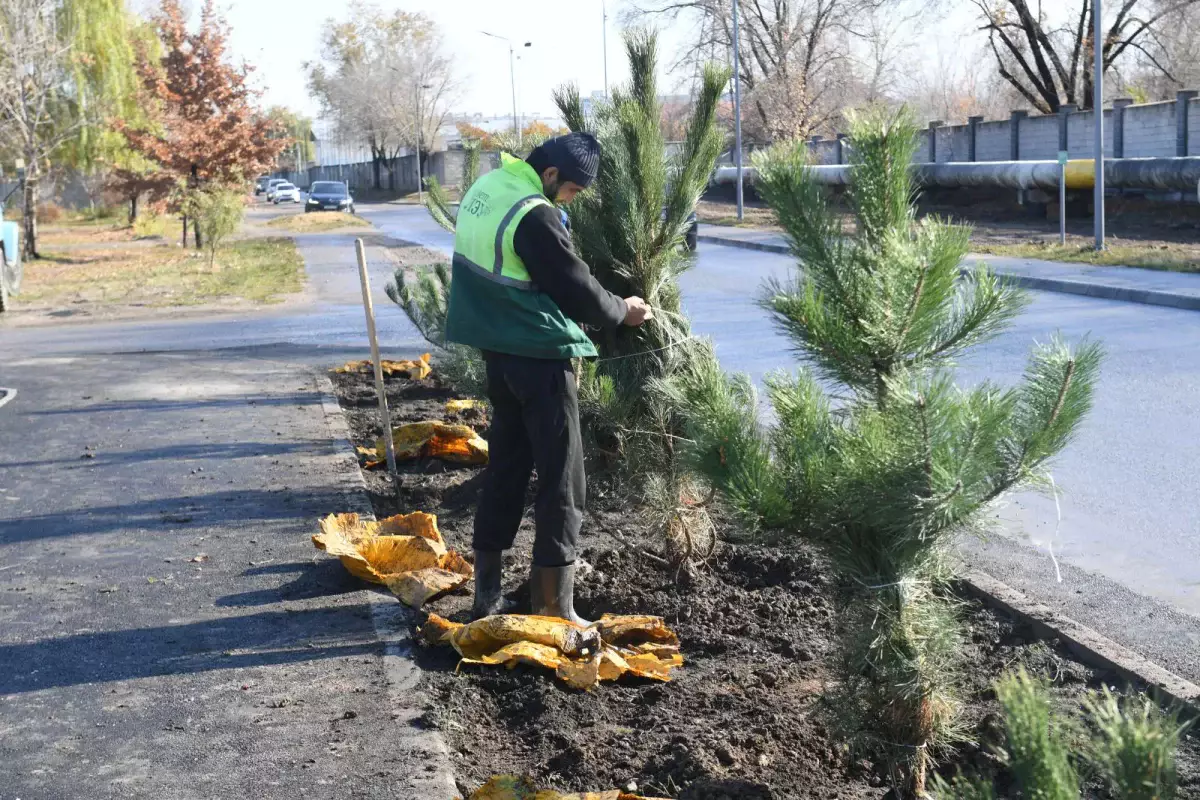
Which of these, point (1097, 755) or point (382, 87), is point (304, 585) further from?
point (382, 87)

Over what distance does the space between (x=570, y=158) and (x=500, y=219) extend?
13.5 inches

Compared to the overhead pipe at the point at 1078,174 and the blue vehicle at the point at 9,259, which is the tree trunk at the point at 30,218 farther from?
the overhead pipe at the point at 1078,174

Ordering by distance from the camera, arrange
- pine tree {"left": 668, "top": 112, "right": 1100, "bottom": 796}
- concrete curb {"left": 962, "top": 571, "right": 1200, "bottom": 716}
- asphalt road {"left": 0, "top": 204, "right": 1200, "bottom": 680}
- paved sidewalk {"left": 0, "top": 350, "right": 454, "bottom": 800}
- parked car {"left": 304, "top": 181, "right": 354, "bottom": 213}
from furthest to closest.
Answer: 1. parked car {"left": 304, "top": 181, "right": 354, "bottom": 213}
2. asphalt road {"left": 0, "top": 204, "right": 1200, "bottom": 680}
3. concrete curb {"left": 962, "top": 571, "right": 1200, "bottom": 716}
4. paved sidewalk {"left": 0, "top": 350, "right": 454, "bottom": 800}
5. pine tree {"left": 668, "top": 112, "right": 1100, "bottom": 796}

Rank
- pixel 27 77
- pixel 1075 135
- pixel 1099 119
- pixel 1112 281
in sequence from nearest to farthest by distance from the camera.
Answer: pixel 1112 281 → pixel 1099 119 → pixel 27 77 → pixel 1075 135

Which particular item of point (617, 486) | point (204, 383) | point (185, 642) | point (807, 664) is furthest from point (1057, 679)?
point (204, 383)

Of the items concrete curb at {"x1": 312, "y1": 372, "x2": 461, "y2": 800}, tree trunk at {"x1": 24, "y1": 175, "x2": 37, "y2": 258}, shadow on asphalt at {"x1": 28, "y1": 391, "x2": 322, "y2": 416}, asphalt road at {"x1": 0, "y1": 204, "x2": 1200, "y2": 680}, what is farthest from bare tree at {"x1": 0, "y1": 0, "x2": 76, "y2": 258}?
concrete curb at {"x1": 312, "y1": 372, "x2": 461, "y2": 800}

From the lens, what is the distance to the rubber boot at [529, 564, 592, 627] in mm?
4777

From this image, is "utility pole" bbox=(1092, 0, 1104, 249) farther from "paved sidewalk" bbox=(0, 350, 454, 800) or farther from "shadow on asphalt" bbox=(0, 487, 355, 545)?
"shadow on asphalt" bbox=(0, 487, 355, 545)

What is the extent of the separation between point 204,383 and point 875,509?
30.9 feet

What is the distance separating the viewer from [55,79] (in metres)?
33.5

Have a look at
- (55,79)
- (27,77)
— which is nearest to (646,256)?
(27,77)

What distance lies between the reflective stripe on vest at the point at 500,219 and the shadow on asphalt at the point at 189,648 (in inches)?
55.3

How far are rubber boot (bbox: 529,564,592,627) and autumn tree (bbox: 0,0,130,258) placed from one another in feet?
87.6

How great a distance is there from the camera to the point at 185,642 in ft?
15.9
